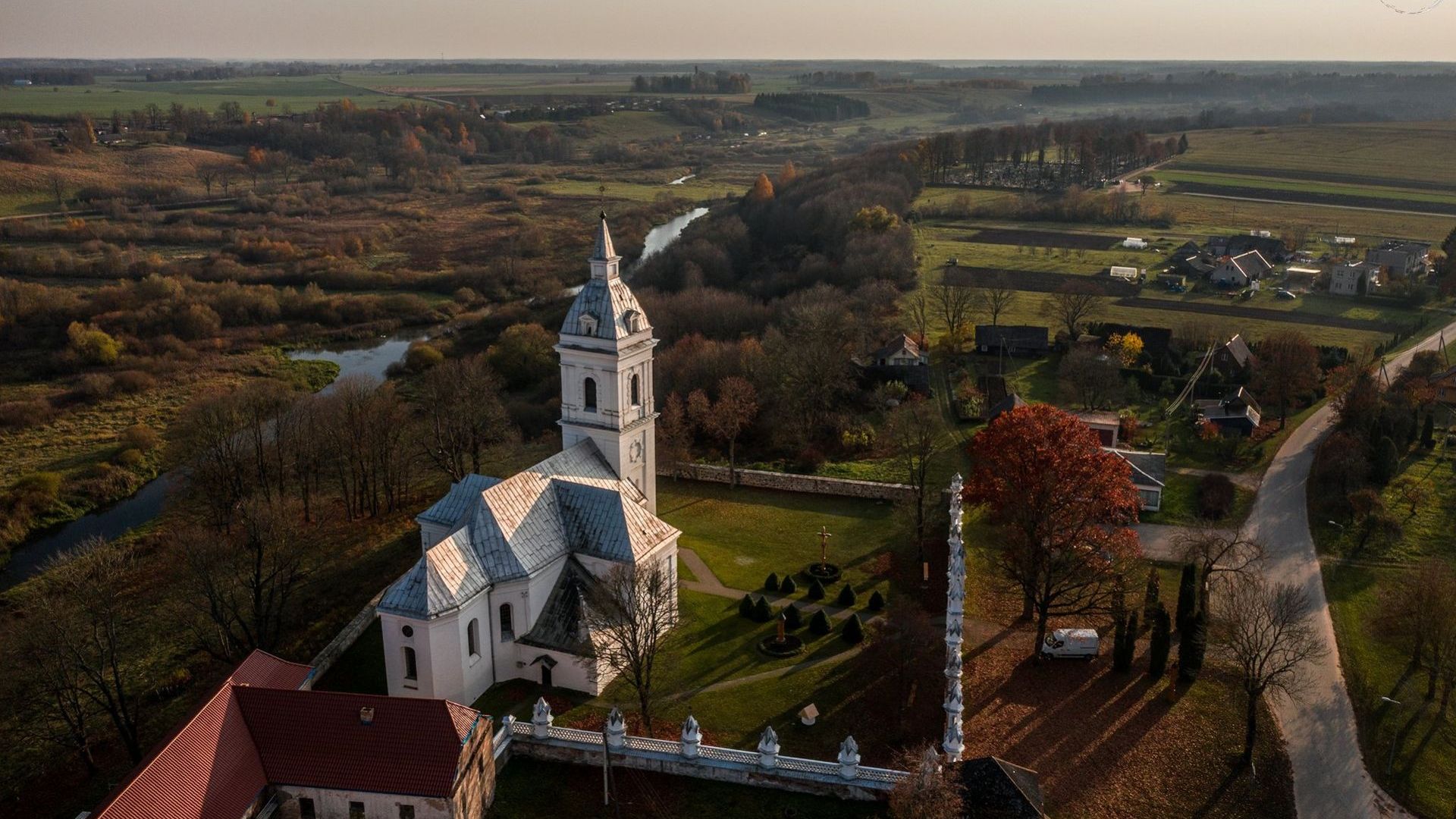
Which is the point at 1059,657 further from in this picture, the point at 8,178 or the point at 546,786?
the point at 8,178

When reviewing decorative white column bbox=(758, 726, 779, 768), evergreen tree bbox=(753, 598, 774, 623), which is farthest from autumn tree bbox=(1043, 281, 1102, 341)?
decorative white column bbox=(758, 726, 779, 768)

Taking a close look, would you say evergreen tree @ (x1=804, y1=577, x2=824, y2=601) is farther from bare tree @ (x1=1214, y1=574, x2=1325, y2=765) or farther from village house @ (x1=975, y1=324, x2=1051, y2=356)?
village house @ (x1=975, y1=324, x2=1051, y2=356)

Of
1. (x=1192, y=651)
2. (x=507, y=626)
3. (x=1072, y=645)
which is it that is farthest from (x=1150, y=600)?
(x=507, y=626)

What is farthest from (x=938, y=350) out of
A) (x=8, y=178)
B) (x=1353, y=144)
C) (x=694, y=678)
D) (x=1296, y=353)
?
(x=8, y=178)

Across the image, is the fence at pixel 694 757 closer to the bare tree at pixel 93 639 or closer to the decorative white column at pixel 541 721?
the decorative white column at pixel 541 721

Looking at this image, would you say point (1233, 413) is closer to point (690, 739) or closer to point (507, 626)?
point (690, 739)
